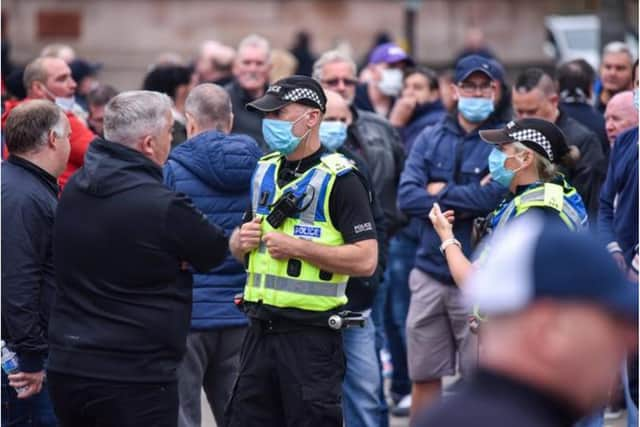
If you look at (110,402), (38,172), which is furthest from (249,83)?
(110,402)

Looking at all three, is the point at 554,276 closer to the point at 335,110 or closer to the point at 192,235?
the point at 192,235

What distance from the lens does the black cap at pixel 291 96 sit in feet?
19.4

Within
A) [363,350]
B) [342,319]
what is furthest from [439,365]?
[342,319]

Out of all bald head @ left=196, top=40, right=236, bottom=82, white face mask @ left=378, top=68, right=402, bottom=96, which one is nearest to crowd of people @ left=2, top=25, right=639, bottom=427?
white face mask @ left=378, top=68, right=402, bottom=96

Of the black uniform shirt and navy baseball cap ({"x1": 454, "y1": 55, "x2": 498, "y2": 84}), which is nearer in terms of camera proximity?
the black uniform shirt

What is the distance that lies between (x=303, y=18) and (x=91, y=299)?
23809 millimetres

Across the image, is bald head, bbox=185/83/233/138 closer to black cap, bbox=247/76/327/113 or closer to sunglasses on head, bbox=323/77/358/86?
black cap, bbox=247/76/327/113

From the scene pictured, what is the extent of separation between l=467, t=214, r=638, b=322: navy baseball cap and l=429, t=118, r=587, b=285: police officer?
3.00 metres

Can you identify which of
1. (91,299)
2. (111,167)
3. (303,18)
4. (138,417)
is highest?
(111,167)

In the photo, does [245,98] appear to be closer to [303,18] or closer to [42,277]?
[42,277]

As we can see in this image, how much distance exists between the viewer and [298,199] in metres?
5.68

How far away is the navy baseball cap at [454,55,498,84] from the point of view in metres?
7.72

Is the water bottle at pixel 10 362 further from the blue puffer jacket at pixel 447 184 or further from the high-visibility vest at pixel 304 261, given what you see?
the blue puffer jacket at pixel 447 184

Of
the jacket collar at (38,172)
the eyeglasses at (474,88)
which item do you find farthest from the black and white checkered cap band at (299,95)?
the eyeglasses at (474,88)
